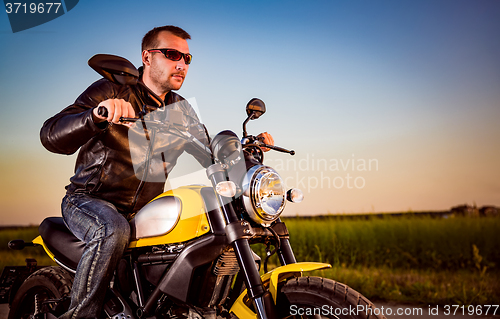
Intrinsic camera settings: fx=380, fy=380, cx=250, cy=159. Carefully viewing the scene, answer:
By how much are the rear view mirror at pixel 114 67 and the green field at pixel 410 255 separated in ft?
13.1

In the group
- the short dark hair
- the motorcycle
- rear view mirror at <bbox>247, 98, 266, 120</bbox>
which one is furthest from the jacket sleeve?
rear view mirror at <bbox>247, 98, 266, 120</bbox>

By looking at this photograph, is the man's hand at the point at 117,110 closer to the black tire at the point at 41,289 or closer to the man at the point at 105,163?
the man at the point at 105,163

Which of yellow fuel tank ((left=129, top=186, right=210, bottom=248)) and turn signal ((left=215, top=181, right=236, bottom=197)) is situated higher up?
turn signal ((left=215, top=181, right=236, bottom=197))

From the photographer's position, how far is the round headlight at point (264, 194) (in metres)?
1.68

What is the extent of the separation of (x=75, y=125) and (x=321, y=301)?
1361mm

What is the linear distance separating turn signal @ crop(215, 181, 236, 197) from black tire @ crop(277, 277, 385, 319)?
460mm

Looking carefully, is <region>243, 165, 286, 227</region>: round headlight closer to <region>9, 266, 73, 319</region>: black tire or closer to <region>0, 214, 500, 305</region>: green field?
<region>9, 266, 73, 319</region>: black tire

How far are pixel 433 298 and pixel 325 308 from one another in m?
3.28

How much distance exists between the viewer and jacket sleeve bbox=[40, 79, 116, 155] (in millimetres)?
1778

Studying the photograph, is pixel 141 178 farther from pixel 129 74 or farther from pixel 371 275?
pixel 371 275

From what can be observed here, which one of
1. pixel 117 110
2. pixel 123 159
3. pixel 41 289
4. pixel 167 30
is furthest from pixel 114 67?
pixel 41 289

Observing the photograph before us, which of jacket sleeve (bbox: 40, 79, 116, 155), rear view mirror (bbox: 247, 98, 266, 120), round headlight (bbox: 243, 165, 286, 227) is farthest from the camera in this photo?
rear view mirror (bbox: 247, 98, 266, 120)

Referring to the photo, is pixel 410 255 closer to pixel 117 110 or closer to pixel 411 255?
pixel 411 255

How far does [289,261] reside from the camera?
1.84 metres
